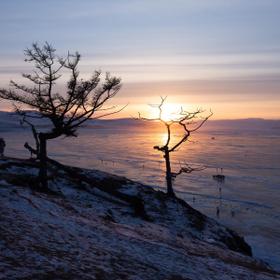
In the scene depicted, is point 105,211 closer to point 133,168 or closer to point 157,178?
point 157,178

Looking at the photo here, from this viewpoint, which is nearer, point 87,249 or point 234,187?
point 87,249

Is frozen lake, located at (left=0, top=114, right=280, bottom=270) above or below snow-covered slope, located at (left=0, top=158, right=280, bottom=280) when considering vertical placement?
below

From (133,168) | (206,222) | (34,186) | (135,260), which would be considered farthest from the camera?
(133,168)

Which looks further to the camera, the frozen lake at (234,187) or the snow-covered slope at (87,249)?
the frozen lake at (234,187)

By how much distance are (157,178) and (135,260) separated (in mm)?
51591

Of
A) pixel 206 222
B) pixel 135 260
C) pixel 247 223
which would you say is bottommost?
pixel 247 223

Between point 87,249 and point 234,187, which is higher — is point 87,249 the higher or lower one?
the higher one

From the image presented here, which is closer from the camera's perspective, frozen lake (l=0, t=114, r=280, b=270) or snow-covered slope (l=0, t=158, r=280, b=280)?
snow-covered slope (l=0, t=158, r=280, b=280)

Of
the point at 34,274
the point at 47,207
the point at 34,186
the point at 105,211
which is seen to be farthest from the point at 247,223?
the point at 34,274

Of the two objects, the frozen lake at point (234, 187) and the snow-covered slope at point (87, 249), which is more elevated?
the snow-covered slope at point (87, 249)

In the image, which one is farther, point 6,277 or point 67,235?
point 67,235

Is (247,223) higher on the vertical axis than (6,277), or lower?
lower

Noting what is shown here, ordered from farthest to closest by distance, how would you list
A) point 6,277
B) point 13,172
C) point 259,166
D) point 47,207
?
point 259,166 < point 13,172 < point 47,207 < point 6,277

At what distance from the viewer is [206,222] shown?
29172 mm
